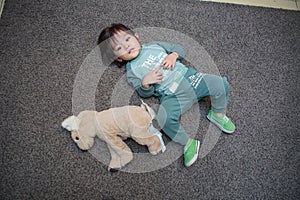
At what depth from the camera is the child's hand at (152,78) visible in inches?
41.9

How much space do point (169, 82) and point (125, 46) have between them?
21 centimetres

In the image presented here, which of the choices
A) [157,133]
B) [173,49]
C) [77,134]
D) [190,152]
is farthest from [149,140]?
[173,49]

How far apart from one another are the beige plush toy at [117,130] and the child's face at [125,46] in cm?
20

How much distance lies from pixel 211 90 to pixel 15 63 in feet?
2.50

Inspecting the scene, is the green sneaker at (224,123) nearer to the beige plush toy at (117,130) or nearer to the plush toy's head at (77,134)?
the beige plush toy at (117,130)

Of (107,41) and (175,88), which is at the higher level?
(107,41)

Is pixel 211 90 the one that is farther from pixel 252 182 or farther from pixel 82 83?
pixel 82 83

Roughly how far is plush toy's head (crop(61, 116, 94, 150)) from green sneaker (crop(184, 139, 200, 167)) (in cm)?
33

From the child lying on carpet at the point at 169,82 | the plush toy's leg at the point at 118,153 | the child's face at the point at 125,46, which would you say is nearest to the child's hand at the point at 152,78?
the child lying on carpet at the point at 169,82

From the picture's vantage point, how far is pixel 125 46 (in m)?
1.11

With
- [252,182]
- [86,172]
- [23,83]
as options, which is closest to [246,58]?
[252,182]

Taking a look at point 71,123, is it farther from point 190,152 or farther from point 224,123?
point 224,123

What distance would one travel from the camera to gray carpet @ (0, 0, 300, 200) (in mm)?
1036

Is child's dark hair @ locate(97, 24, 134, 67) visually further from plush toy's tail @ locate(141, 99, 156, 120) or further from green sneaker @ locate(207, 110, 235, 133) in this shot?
green sneaker @ locate(207, 110, 235, 133)
